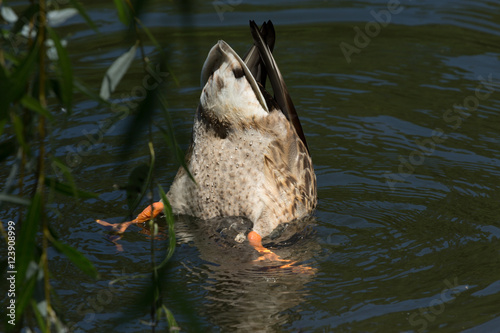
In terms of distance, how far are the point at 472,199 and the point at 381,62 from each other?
3063 mm

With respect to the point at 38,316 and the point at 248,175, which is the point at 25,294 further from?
the point at 248,175

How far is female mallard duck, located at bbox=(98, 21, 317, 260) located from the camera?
5195mm

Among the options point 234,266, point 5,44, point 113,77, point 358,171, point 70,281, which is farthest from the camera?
point 358,171

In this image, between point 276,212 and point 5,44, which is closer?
point 5,44

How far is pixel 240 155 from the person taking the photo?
5.38 m

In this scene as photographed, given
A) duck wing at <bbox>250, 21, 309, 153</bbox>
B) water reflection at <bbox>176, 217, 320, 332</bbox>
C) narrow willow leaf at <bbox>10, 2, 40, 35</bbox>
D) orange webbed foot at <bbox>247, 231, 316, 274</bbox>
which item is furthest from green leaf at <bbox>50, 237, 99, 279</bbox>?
duck wing at <bbox>250, 21, 309, 153</bbox>

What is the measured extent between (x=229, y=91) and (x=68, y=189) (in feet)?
9.91

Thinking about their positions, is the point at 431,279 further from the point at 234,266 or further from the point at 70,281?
the point at 70,281

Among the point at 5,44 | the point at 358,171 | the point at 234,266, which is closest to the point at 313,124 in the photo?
the point at 358,171

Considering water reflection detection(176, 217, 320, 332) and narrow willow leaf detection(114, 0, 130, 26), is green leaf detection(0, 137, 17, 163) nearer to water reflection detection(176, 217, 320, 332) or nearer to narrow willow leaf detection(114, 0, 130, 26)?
narrow willow leaf detection(114, 0, 130, 26)

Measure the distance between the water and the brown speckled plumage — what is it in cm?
27

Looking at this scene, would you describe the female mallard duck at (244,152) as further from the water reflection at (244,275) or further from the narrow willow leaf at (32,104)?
the narrow willow leaf at (32,104)

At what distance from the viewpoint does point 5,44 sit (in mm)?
2291

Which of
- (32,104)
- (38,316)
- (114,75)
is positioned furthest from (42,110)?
(38,316)
